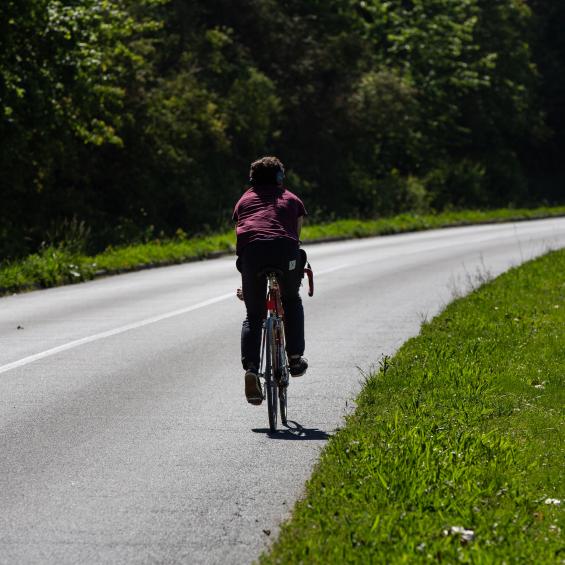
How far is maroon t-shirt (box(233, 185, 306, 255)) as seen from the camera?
27.3 feet

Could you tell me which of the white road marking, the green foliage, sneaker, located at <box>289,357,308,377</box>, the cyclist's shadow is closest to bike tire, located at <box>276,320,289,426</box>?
the cyclist's shadow

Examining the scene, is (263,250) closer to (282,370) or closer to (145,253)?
(282,370)

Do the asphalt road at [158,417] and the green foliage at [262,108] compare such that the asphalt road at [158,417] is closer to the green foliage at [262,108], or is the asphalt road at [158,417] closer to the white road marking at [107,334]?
the white road marking at [107,334]

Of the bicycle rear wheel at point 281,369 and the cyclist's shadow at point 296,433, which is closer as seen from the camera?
the cyclist's shadow at point 296,433

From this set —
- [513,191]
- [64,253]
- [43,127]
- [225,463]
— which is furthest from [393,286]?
[513,191]

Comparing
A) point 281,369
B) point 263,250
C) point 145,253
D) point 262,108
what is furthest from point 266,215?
point 262,108

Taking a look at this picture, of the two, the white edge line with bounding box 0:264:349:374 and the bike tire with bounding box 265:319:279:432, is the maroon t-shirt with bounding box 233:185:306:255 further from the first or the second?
the white edge line with bounding box 0:264:349:374

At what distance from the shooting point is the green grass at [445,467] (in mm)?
5156

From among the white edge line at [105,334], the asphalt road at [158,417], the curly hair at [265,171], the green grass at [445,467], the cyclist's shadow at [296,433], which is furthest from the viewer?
the white edge line at [105,334]

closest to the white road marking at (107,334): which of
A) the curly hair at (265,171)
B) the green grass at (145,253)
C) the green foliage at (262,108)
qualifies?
the curly hair at (265,171)

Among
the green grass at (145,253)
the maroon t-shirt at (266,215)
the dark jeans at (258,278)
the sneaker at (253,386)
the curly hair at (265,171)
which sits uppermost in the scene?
the curly hair at (265,171)

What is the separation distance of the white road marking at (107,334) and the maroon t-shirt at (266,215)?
11.4 feet

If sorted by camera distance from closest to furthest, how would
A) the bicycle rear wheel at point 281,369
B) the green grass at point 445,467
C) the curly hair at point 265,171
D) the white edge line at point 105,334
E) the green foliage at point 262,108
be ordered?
the green grass at point 445,467
the bicycle rear wheel at point 281,369
the curly hair at point 265,171
the white edge line at point 105,334
the green foliage at point 262,108

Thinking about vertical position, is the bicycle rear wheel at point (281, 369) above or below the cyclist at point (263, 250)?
below
